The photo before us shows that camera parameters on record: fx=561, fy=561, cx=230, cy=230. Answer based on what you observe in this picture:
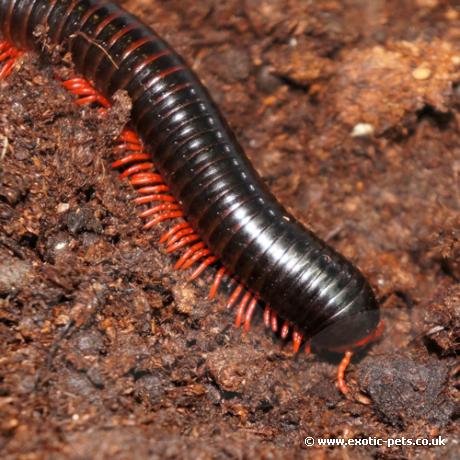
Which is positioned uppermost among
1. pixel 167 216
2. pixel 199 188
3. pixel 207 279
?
pixel 199 188

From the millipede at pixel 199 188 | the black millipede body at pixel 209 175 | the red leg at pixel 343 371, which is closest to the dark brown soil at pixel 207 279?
the red leg at pixel 343 371

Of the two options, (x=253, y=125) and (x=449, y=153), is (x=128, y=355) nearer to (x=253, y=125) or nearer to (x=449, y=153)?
(x=253, y=125)

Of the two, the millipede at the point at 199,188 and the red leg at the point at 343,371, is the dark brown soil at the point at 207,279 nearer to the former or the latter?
the red leg at the point at 343,371

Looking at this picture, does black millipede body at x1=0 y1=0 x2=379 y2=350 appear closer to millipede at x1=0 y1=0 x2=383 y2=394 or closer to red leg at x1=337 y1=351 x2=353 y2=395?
millipede at x1=0 y1=0 x2=383 y2=394

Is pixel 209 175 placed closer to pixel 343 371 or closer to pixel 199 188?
pixel 199 188

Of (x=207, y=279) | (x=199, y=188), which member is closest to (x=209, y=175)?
(x=199, y=188)

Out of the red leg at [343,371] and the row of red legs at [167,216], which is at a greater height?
the row of red legs at [167,216]
